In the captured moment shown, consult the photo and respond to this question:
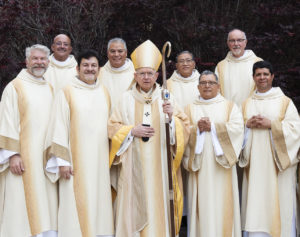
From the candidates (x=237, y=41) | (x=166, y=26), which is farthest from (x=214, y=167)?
(x=166, y=26)

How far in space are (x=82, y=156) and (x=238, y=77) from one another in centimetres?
287

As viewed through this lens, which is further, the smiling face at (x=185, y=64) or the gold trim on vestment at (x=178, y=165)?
the smiling face at (x=185, y=64)

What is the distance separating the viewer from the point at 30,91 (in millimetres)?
5996

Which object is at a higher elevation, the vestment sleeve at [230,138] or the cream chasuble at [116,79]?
the cream chasuble at [116,79]

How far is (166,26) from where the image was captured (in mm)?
10039

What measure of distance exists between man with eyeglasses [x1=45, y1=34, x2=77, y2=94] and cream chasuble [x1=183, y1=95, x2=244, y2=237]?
7.00ft

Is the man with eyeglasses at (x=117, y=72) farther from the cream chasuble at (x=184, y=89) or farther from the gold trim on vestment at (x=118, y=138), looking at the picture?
the gold trim on vestment at (x=118, y=138)

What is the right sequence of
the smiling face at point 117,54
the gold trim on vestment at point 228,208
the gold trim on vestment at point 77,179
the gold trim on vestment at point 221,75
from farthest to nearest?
the gold trim on vestment at point 221,75 → the smiling face at point 117,54 → the gold trim on vestment at point 228,208 → the gold trim on vestment at point 77,179

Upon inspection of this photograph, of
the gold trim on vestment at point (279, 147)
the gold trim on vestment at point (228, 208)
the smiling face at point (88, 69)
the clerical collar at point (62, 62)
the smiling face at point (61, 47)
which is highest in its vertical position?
the smiling face at point (61, 47)

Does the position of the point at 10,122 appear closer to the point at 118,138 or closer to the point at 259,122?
the point at 118,138

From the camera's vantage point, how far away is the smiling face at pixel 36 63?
6051mm

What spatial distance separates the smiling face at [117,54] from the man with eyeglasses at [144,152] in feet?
2.99

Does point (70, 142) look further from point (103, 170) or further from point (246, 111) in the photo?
point (246, 111)

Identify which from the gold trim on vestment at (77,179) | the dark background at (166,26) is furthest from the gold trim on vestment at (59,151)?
the dark background at (166,26)
